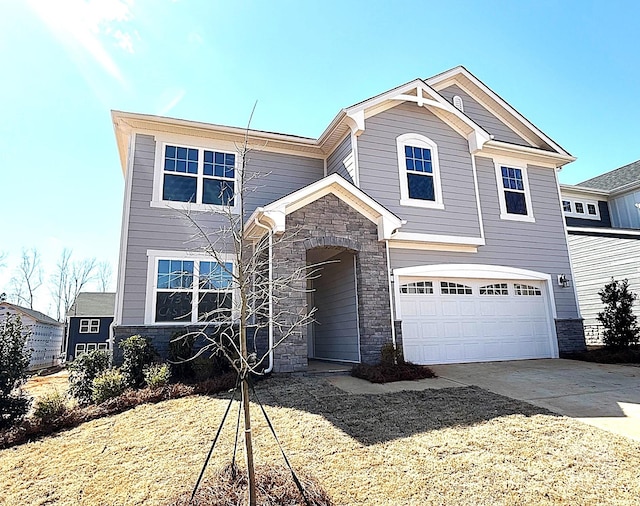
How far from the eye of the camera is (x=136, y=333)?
30.9 ft

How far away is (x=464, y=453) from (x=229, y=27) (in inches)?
370

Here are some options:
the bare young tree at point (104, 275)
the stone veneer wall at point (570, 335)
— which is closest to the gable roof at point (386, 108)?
the stone veneer wall at point (570, 335)

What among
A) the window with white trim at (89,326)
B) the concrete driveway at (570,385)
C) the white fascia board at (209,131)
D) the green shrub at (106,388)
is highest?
the white fascia board at (209,131)

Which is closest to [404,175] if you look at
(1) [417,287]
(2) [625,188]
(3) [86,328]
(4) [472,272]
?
(1) [417,287]

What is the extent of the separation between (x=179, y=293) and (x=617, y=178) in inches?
789

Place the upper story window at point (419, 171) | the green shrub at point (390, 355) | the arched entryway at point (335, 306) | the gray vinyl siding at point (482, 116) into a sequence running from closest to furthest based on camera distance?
the green shrub at point (390, 355)
the arched entryway at point (335, 306)
the upper story window at point (419, 171)
the gray vinyl siding at point (482, 116)

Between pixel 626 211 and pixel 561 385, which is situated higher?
pixel 626 211

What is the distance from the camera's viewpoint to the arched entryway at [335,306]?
10.0 m

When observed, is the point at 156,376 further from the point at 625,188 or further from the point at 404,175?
the point at 625,188

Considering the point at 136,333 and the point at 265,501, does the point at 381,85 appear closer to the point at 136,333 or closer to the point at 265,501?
the point at 136,333

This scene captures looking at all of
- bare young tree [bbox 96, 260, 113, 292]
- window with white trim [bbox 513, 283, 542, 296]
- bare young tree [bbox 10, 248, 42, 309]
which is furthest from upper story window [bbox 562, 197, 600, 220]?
bare young tree [bbox 10, 248, 42, 309]

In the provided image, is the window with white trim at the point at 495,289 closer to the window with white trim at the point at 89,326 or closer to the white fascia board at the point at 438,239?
the white fascia board at the point at 438,239

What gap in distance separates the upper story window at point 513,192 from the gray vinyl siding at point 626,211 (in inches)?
319

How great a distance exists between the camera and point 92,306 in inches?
1143
